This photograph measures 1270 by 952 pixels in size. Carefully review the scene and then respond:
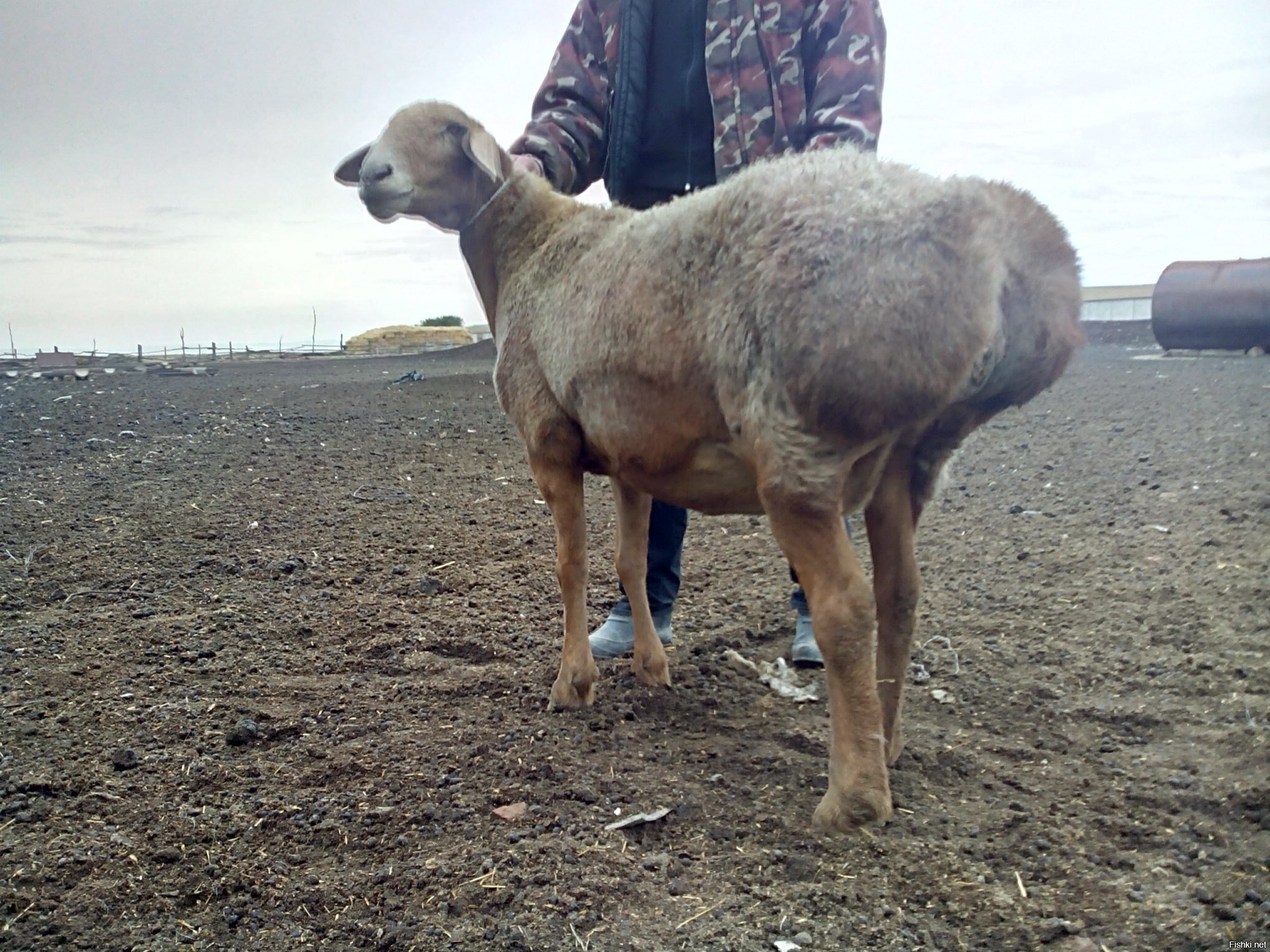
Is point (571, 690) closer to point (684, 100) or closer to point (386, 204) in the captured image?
point (386, 204)

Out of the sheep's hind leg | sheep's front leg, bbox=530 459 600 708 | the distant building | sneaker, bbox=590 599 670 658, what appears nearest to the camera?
the sheep's hind leg

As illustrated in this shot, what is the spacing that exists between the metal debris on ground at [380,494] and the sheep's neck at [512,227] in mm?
2891

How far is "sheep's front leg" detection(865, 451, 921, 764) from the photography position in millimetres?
2574

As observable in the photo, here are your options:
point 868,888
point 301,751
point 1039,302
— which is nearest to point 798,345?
point 1039,302

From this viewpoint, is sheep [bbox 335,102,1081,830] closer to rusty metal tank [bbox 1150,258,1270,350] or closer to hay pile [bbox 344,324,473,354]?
rusty metal tank [bbox 1150,258,1270,350]

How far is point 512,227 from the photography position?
3.36 metres

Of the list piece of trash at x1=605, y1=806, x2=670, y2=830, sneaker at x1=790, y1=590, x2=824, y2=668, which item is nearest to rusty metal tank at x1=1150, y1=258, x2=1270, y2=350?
sneaker at x1=790, y1=590, x2=824, y2=668

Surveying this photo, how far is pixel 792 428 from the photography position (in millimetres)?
2221

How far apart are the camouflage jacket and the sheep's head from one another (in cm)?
32

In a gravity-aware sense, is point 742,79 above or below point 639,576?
above

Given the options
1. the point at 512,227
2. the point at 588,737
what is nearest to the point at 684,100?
the point at 512,227

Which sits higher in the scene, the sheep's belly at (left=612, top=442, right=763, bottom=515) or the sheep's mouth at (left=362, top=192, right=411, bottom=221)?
the sheep's mouth at (left=362, top=192, right=411, bottom=221)

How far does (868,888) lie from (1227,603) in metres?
2.47

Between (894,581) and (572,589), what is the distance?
111 centimetres
